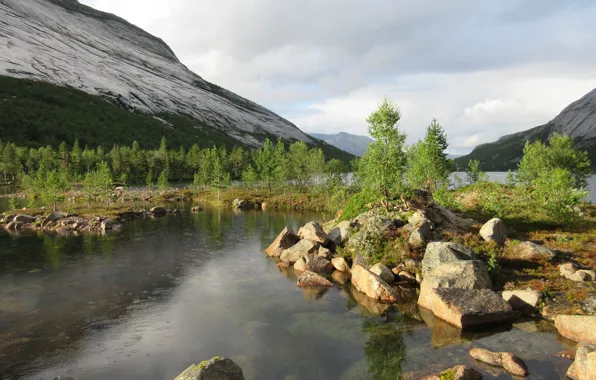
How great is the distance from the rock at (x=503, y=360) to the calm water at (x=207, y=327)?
2.13ft

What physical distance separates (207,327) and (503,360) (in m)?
19.5

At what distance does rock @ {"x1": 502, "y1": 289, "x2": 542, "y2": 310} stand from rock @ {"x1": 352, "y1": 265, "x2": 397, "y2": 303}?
8.76 m

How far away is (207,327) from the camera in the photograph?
26.8 m

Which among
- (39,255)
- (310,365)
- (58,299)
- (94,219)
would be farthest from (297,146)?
(310,365)

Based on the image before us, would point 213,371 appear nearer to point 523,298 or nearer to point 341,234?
point 523,298

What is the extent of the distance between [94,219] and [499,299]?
71716 millimetres

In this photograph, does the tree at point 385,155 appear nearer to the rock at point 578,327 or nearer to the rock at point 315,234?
the rock at point 315,234

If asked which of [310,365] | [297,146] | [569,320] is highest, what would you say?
[297,146]

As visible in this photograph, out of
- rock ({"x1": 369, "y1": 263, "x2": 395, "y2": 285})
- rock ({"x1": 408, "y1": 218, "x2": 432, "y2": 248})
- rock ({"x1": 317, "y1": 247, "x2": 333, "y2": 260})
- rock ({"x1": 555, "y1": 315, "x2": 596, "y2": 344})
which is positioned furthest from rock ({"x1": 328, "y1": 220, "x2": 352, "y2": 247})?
rock ({"x1": 555, "y1": 315, "x2": 596, "y2": 344})

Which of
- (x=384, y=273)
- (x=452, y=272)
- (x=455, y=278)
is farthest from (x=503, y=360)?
(x=384, y=273)

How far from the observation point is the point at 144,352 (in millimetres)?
22984

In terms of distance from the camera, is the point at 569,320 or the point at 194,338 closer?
the point at 569,320

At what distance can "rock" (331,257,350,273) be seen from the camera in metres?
40.3

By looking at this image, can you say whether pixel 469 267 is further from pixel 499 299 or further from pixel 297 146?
pixel 297 146
